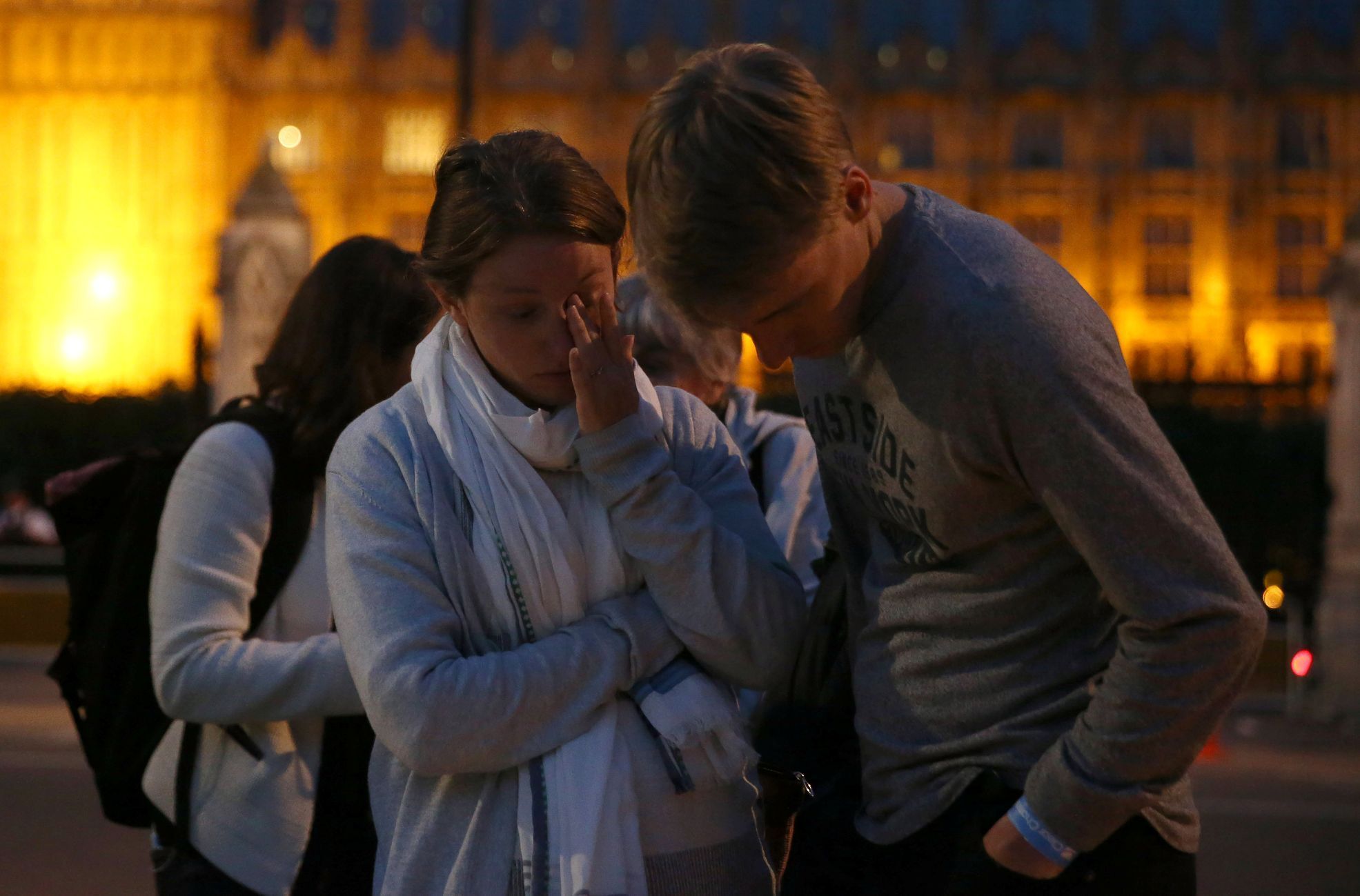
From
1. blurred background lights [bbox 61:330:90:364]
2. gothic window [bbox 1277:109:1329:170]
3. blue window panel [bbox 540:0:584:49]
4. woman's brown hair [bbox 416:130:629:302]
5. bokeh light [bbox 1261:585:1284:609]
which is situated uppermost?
blue window panel [bbox 540:0:584:49]

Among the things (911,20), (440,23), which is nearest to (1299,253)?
(911,20)

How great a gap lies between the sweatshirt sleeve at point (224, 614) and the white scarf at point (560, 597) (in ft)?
2.21

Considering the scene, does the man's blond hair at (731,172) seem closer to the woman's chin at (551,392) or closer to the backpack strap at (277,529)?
the woman's chin at (551,392)

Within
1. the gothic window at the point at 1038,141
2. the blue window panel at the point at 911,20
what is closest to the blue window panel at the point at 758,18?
the blue window panel at the point at 911,20

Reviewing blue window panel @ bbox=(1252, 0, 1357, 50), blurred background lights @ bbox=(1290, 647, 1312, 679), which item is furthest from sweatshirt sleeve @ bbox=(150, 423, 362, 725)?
blue window panel @ bbox=(1252, 0, 1357, 50)

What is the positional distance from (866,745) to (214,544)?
104cm

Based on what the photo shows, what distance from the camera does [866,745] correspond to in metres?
1.77

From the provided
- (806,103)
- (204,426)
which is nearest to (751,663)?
(806,103)

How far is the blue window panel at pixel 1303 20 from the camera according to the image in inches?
1378

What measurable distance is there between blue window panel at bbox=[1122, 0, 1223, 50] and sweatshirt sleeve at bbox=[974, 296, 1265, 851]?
35.9 m

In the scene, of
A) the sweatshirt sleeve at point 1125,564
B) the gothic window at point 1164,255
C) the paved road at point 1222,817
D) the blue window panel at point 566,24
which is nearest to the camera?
the sweatshirt sleeve at point 1125,564

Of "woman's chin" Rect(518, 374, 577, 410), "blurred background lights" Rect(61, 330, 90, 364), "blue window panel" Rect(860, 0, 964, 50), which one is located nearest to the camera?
"woman's chin" Rect(518, 374, 577, 410)

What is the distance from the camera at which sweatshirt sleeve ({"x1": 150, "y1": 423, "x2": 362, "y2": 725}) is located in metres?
2.26

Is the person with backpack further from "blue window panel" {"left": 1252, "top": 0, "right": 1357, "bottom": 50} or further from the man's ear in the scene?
"blue window panel" {"left": 1252, "top": 0, "right": 1357, "bottom": 50}
